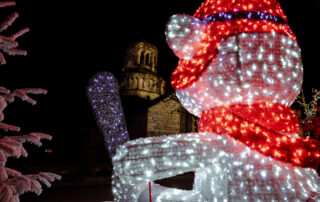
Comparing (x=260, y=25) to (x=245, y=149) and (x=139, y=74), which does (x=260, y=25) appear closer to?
(x=245, y=149)

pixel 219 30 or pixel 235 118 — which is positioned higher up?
pixel 219 30

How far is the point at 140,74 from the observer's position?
947 inches

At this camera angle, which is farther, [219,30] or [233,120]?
[219,30]

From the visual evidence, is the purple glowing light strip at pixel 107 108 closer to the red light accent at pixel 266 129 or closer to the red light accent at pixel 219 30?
the red light accent at pixel 219 30

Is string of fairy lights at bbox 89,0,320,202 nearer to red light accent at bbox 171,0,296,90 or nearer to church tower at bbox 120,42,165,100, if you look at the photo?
red light accent at bbox 171,0,296,90

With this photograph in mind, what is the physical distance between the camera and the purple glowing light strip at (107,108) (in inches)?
82.6

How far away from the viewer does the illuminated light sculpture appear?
59.6 inches

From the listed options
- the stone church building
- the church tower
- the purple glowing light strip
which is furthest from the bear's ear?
the church tower

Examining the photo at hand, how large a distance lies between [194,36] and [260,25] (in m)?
0.54

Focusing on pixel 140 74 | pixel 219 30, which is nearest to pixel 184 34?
pixel 219 30

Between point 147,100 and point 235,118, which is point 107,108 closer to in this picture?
point 235,118

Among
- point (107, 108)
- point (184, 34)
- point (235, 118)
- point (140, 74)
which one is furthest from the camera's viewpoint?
point (140, 74)

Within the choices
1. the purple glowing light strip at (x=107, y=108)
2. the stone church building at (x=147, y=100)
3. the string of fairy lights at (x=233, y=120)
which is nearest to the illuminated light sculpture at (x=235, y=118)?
the string of fairy lights at (x=233, y=120)

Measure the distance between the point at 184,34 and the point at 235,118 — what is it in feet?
2.53
